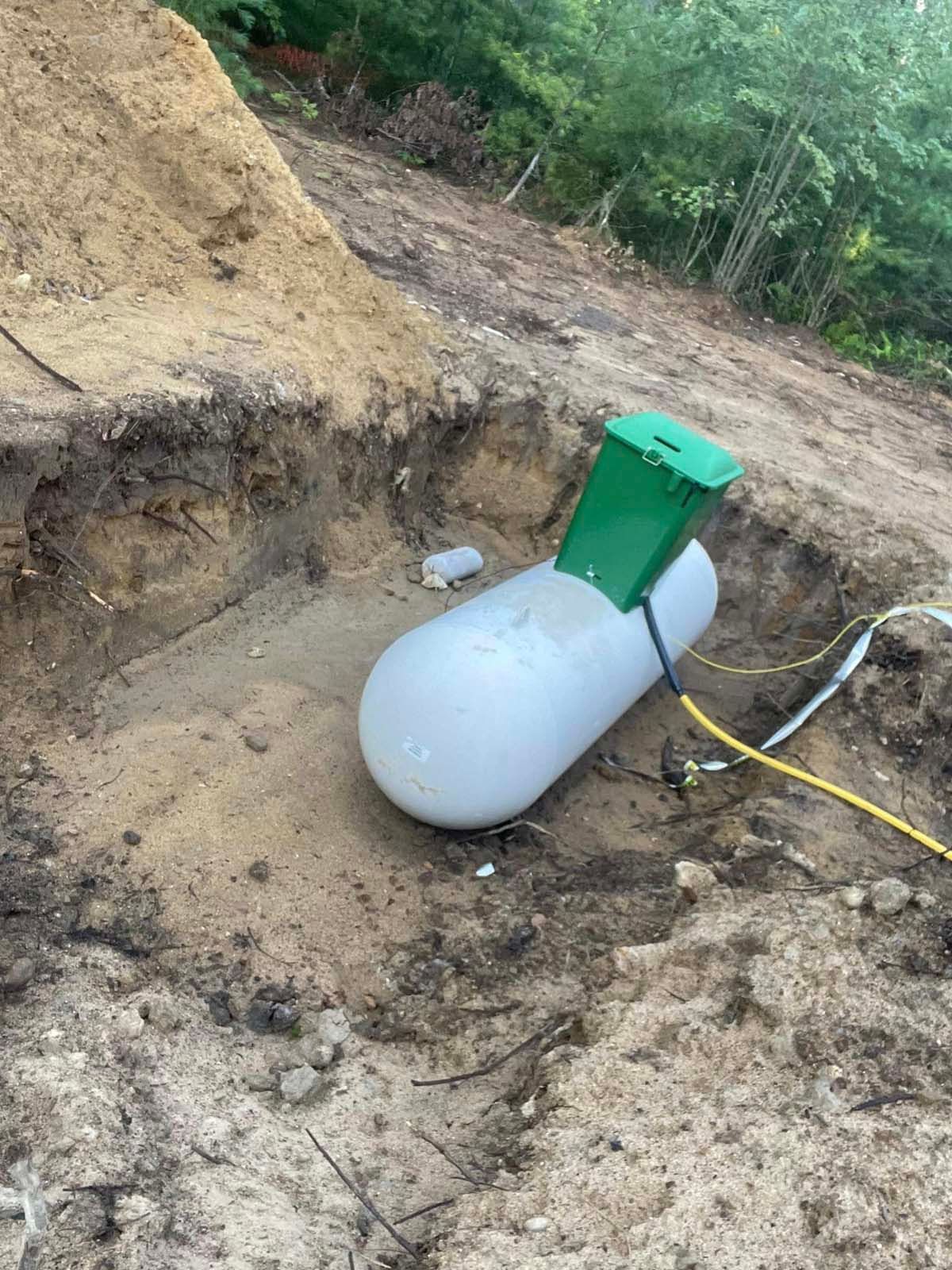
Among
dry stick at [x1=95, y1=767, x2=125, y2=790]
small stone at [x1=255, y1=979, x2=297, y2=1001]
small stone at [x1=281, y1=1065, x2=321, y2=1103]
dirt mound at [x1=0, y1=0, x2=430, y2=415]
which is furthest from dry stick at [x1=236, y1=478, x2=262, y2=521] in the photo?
small stone at [x1=281, y1=1065, x2=321, y2=1103]

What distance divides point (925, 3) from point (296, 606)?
10.0 meters

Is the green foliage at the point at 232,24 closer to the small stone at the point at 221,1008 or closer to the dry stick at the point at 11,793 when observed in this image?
the dry stick at the point at 11,793

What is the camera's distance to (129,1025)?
148 inches

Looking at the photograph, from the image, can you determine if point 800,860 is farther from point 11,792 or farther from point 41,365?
point 41,365

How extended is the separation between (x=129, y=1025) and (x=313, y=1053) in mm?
766

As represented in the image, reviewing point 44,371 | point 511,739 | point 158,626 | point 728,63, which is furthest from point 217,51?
point 511,739

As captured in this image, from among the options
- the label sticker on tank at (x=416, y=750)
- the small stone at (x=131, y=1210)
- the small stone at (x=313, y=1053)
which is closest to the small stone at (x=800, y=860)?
the label sticker on tank at (x=416, y=750)

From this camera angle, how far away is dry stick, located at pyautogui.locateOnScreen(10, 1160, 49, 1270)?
2.67 metres

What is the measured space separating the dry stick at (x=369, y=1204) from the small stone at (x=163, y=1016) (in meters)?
0.78

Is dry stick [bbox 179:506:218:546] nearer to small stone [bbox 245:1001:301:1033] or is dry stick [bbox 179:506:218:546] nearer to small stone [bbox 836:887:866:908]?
small stone [bbox 245:1001:301:1033]

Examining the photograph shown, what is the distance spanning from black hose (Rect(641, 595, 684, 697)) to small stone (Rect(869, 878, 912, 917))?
179 centimetres

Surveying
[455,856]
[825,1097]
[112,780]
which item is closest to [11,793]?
[112,780]

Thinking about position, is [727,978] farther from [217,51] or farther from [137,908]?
[217,51]

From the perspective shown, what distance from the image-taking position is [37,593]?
5.23 metres
